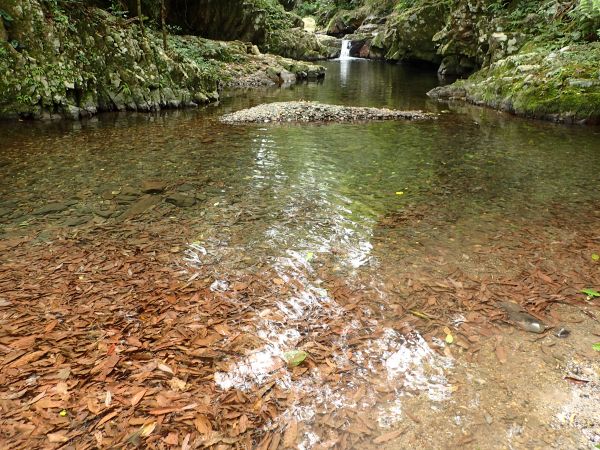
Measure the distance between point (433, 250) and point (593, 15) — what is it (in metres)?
13.8

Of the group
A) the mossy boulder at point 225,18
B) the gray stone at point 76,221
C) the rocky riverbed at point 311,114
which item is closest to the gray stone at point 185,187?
the gray stone at point 76,221

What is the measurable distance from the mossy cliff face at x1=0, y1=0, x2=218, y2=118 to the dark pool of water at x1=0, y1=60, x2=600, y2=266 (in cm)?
88

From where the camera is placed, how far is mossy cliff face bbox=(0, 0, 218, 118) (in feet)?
34.7

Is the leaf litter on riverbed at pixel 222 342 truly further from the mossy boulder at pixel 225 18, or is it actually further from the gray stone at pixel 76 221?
the mossy boulder at pixel 225 18

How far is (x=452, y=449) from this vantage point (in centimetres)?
225

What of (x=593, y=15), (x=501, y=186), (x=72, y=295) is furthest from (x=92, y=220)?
(x=593, y=15)

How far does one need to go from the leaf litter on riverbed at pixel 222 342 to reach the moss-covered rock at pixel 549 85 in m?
9.13

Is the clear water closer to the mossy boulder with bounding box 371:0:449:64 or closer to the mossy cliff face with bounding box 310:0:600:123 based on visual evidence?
the mossy cliff face with bounding box 310:0:600:123

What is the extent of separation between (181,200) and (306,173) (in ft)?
7.63

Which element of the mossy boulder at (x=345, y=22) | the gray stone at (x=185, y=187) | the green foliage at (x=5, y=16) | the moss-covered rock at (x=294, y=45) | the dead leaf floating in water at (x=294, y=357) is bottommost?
the dead leaf floating in water at (x=294, y=357)

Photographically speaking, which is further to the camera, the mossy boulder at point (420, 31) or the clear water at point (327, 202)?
the mossy boulder at point (420, 31)

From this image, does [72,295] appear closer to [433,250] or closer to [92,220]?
[92,220]

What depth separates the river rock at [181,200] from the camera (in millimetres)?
5605

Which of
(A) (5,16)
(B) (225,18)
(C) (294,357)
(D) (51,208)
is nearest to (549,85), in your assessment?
(C) (294,357)
